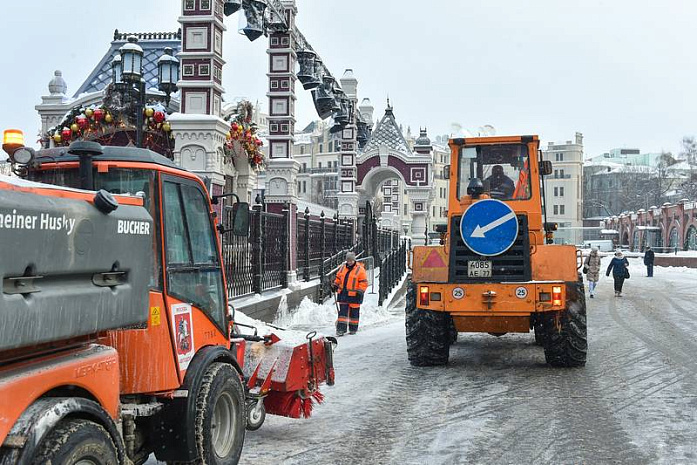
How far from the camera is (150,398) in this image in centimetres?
456

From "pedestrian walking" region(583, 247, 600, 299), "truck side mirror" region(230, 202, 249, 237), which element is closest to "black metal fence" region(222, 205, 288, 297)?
"truck side mirror" region(230, 202, 249, 237)

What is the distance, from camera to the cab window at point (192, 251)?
4.78 m

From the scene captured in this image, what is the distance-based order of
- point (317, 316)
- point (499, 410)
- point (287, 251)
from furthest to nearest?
1. point (287, 251)
2. point (317, 316)
3. point (499, 410)

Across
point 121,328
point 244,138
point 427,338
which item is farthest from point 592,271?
point 121,328

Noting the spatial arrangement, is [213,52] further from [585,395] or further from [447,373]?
[585,395]

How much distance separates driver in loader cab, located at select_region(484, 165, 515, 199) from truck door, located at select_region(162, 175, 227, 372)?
5913 mm

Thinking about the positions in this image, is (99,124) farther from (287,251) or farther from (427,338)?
(427,338)

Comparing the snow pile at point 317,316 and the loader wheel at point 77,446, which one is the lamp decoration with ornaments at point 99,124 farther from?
the loader wheel at point 77,446

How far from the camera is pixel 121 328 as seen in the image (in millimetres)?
4008

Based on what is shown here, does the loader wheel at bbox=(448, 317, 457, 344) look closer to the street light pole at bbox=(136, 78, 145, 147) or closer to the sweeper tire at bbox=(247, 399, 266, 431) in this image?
the sweeper tire at bbox=(247, 399, 266, 431)

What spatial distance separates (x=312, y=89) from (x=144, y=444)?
20.6 metres

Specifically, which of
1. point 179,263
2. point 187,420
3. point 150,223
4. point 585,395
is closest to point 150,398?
point 187,420

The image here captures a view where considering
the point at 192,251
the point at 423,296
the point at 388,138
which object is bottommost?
the point at 423,296

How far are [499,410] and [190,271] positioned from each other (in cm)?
375
